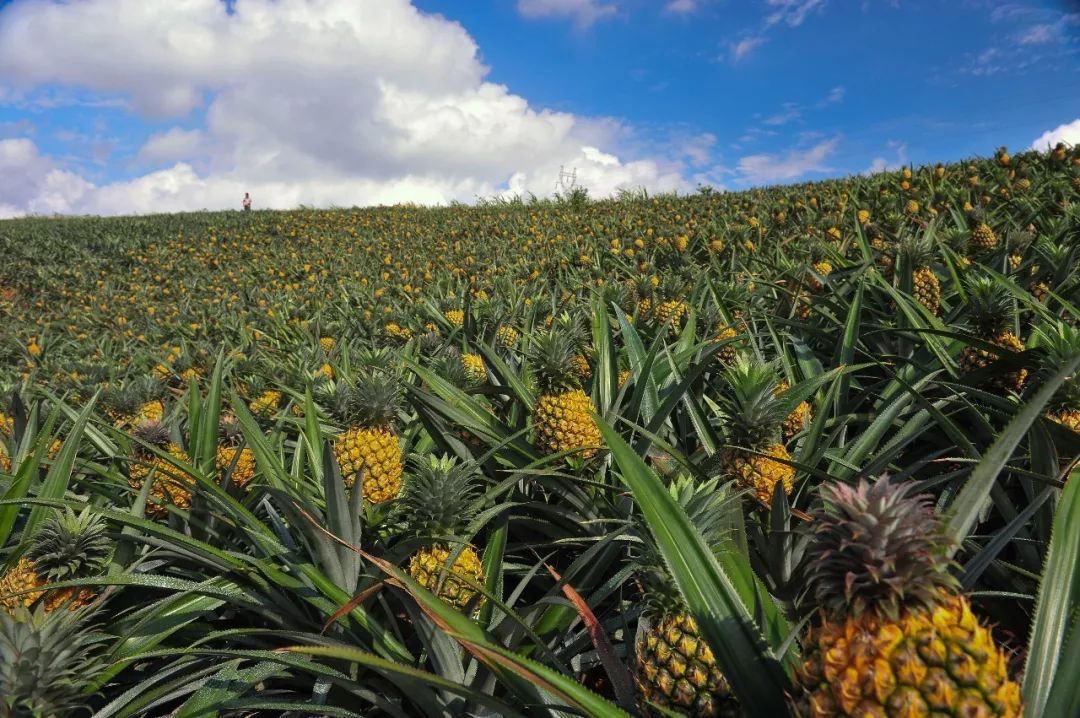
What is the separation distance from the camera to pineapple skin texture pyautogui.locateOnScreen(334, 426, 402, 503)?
1.93 meters

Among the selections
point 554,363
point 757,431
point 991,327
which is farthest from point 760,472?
point 991,327

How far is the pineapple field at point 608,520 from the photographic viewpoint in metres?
0.91

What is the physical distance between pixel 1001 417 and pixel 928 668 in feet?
5.89

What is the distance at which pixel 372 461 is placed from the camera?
1.94 metres

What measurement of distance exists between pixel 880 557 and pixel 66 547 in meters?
2.21

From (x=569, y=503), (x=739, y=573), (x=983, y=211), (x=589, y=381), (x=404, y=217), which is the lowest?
(x=569, y=503)

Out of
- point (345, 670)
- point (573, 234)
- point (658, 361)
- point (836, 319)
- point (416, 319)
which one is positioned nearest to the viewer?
point (345, 670)

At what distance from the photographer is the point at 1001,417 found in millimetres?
2084

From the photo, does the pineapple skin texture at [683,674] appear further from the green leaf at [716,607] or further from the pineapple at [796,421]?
the pineapple at [796,421]

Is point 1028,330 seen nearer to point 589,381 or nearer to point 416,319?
point 589,381

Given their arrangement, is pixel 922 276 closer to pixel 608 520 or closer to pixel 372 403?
pixel 608 520

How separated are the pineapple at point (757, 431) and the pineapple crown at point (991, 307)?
46.5 inches

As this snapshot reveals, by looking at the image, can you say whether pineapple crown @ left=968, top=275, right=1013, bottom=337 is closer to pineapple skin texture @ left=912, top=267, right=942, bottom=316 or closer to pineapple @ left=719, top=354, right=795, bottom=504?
pineapple skin texture @ left=912, top=267, right=942, bottom=316

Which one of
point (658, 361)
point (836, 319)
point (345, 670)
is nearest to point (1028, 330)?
point (836, 319)
